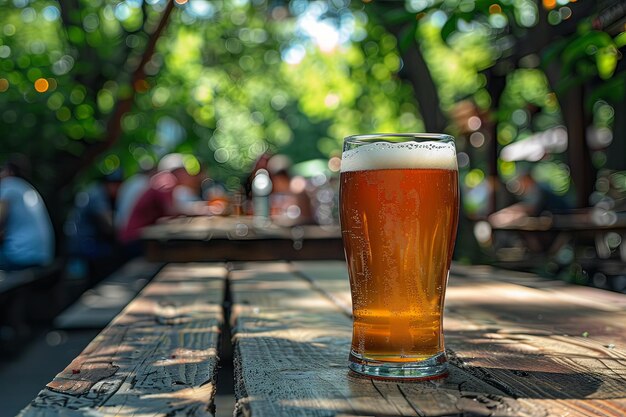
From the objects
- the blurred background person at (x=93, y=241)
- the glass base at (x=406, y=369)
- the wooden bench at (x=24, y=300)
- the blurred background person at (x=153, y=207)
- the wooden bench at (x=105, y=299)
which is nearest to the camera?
the glass base at (x=406, y=369)

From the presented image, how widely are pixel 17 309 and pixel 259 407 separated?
4.68 m

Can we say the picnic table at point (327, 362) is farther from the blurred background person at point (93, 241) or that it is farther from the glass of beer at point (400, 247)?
the blurred background person at point (93, 241)

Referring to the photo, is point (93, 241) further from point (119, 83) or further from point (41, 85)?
point (41, 85)

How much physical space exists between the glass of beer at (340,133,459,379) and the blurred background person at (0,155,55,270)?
4914mm

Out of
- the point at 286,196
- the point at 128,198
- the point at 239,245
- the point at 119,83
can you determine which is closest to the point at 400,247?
the point at 239,245

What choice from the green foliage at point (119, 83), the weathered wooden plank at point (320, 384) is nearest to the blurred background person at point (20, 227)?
the green foliage at point (119, 83)

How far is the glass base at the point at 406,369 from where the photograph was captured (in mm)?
1074

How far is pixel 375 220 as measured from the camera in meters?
1.12

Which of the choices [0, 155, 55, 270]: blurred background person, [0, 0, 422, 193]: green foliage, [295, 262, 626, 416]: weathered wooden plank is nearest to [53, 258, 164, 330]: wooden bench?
[0, 155, 55, 270]: blurred background person

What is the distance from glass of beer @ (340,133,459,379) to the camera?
3.65ft

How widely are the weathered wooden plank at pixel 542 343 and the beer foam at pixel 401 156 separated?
29cm

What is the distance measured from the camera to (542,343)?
1.37 m

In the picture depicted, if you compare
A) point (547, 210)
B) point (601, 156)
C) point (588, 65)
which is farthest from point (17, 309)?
point (601, 156)

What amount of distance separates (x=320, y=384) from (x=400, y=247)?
21cm
